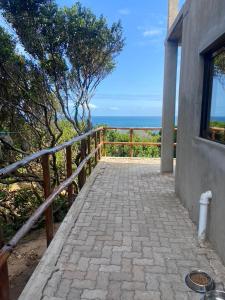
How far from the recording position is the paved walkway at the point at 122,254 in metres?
2.27

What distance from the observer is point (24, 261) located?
4766mm

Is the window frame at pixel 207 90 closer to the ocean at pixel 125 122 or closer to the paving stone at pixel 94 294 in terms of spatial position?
the paving stone at pixel 94 294

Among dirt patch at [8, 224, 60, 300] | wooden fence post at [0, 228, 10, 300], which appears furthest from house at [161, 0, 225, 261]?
dirt patch at [8, 224, 60, 300]

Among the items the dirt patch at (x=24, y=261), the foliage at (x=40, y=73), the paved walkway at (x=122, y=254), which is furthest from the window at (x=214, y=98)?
the foliage at (x=40, y=73)

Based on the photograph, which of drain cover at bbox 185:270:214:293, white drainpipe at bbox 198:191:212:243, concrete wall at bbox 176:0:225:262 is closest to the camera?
drain cover at bbox 185:270:214:293

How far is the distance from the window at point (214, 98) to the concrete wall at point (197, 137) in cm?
10

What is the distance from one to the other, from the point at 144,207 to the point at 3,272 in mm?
3033

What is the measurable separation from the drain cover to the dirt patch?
2487mm

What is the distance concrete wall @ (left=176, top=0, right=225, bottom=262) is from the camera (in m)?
2.87

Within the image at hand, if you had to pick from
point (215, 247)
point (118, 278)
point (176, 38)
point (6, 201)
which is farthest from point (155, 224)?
point (6, 201)

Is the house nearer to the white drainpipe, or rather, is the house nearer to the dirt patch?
the white drainpipe

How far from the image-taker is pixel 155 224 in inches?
147

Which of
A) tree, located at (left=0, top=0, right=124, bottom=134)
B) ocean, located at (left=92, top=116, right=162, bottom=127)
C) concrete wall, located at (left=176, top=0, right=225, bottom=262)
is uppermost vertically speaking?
tree, located at (left=0, top=0, right=124, bottom=134)

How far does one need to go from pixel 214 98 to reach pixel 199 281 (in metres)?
2.15
